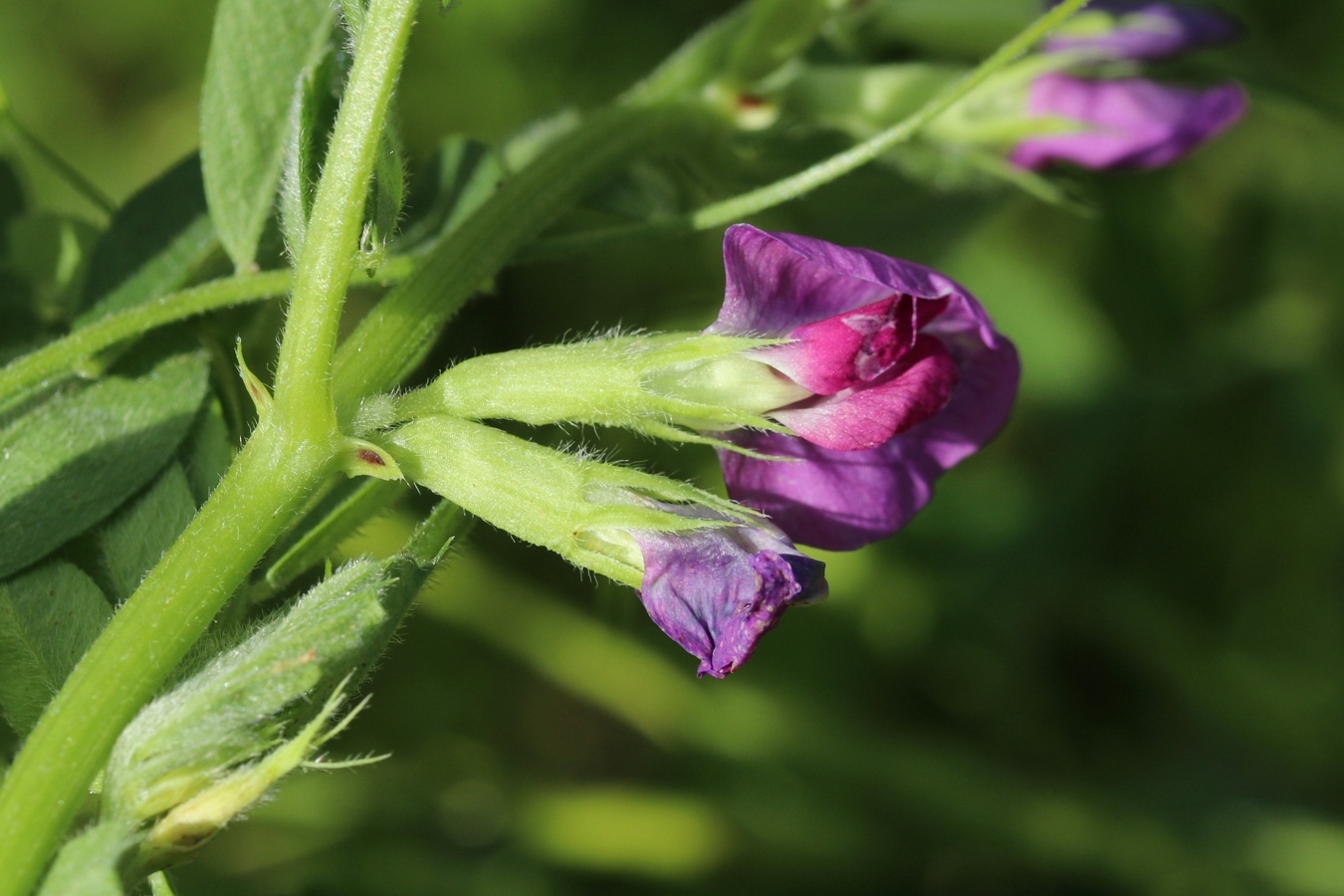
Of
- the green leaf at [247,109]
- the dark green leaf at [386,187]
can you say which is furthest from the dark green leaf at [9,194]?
the dark green leaf at [386,187]

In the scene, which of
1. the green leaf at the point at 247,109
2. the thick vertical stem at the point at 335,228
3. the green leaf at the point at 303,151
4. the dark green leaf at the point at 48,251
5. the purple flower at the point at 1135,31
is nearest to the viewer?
the thick vertical stem at the point at 335,228

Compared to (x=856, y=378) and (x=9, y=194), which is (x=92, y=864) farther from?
(x=9, y=194)

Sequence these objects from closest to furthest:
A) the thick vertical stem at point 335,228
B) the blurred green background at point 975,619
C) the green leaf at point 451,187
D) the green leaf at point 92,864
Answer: the green leaf at point 92,864 → the thick vertical stem at point 335,228 → the green leaf at point 451,187 → the blurred green background at point 975,619

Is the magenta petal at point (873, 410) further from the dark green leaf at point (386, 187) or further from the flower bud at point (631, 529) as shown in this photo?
the dark green leaf at point (386, 187)

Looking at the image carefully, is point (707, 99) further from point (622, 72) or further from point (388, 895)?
point (388, 895)

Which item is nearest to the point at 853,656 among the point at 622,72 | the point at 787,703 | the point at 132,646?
the point at 787,703

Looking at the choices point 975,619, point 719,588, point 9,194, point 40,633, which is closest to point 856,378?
point 719,588

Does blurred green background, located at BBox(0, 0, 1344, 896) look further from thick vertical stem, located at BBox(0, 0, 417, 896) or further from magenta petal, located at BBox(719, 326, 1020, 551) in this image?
thick vertical stem, located at BBox(0, 0, 417, 896)
